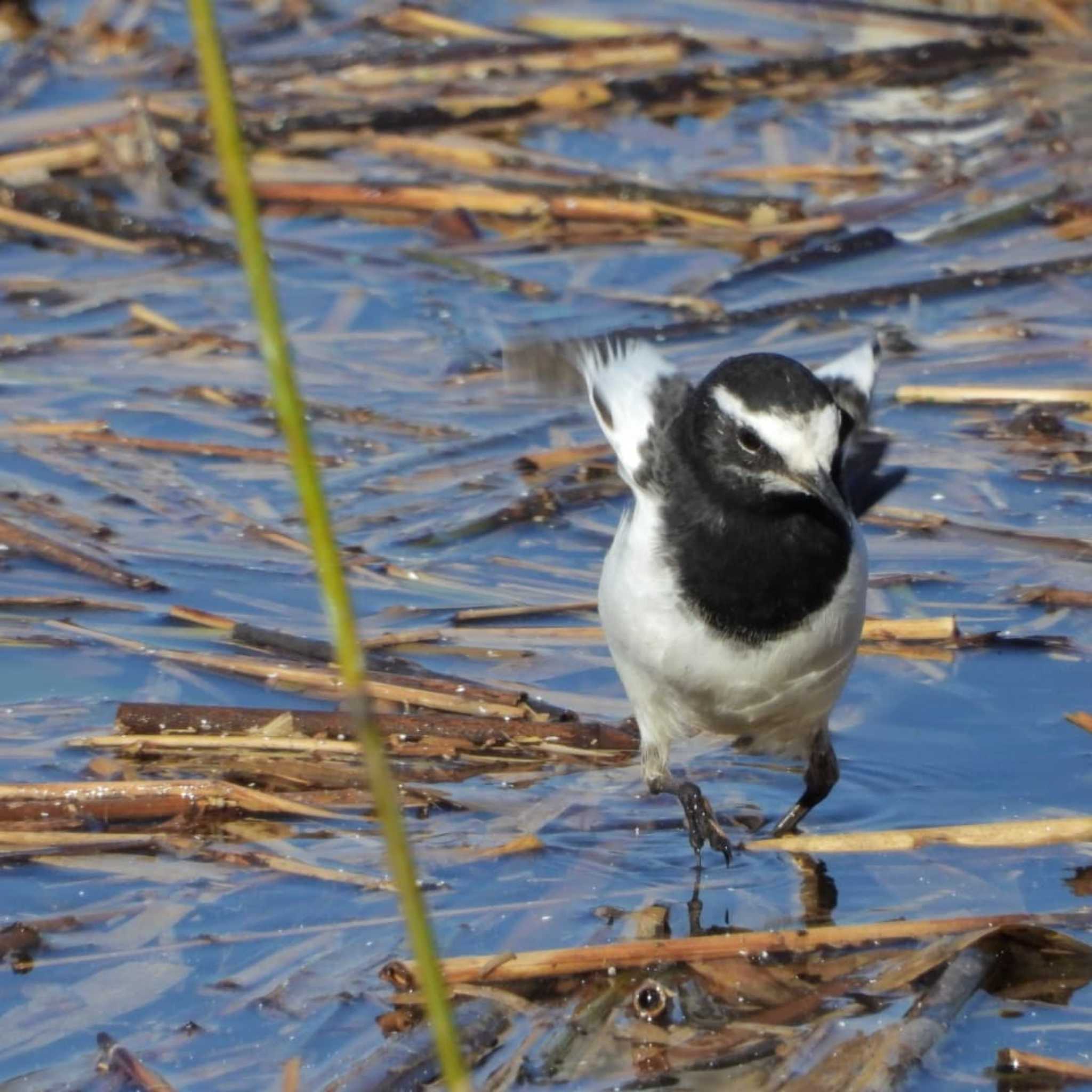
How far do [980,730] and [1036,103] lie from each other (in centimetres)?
494

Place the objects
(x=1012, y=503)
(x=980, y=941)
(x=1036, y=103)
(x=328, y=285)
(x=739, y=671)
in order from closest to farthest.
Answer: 1. (x=980, y=941)
2. (x=739, y=671)
3. (x=1012, y=503)
4. (x=328, y=285)
5. (x=1036, y=103)

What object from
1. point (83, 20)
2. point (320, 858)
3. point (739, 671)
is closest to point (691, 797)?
point (739, 671)

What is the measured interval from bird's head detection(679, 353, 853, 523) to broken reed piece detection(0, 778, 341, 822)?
3.77 feet

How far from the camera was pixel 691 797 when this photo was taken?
14.3 feet

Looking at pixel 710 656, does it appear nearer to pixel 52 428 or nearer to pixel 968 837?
pixel 968 837

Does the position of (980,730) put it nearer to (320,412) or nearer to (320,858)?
(320,858)

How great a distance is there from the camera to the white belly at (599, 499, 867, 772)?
419 cm

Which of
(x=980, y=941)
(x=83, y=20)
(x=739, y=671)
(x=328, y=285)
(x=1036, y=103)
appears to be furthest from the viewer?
(x=83, y=20)

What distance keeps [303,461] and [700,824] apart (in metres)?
3.21

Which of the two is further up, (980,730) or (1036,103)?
(1036,103)

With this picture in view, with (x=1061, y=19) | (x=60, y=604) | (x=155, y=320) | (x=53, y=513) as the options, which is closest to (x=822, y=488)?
(x=60, y=604)

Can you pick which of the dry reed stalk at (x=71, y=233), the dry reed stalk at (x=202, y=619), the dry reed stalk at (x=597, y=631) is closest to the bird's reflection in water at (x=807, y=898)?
the dry reed stalk at (x=597, y=631)

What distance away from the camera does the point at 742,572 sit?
4.18 metres

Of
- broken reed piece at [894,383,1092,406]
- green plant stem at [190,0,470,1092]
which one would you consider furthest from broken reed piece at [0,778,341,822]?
green plant stem at [190,0,470,1092]
